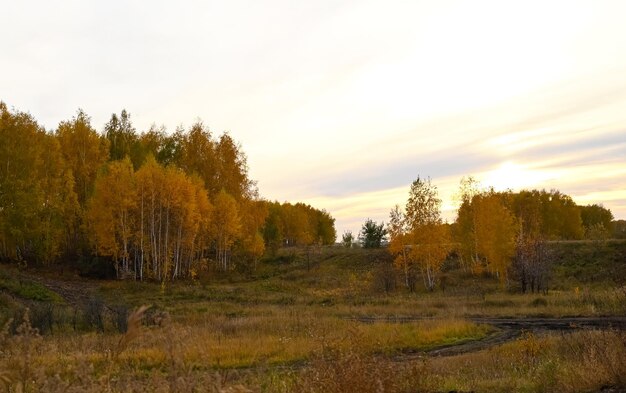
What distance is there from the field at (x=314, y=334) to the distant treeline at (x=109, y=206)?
2.73 m

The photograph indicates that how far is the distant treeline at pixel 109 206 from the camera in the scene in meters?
39.8

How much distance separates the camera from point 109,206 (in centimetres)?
4066

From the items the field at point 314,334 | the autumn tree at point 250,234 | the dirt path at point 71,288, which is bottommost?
the field at point 314,334

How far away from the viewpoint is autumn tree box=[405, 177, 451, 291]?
41.9 meters

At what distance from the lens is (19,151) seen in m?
40.1

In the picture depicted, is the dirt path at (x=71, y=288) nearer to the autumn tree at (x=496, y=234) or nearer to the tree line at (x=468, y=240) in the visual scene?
the tree line at (x=468, y=240)

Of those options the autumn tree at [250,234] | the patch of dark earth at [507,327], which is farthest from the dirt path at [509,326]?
the autumn tree at [250,234]

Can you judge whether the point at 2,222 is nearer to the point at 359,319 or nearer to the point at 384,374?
the point at 359,319

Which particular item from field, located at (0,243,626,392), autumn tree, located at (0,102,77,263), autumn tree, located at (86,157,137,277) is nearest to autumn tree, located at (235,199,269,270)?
field, located at (0,243,626,392)

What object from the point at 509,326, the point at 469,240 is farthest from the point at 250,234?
the point at 509,326

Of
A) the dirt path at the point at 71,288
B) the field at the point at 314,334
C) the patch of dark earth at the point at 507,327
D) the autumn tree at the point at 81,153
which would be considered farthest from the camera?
the autumn tree at the point at 81,153

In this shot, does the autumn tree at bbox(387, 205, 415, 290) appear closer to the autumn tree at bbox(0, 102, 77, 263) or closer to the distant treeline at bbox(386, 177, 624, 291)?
the distant treeline at bbox(386, 177, 624, 291)

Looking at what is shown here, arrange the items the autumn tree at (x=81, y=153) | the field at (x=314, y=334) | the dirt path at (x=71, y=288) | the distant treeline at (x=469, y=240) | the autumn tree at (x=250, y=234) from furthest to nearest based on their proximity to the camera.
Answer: the autumn tree at (x=250, y=234) → the autumn tree at (x=81, y=153) → the distant treeline at (x=469, y=240) → the dirt path at (x=71, y=288) → the field at (x=314, y=334)

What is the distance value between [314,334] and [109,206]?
31759 mm
